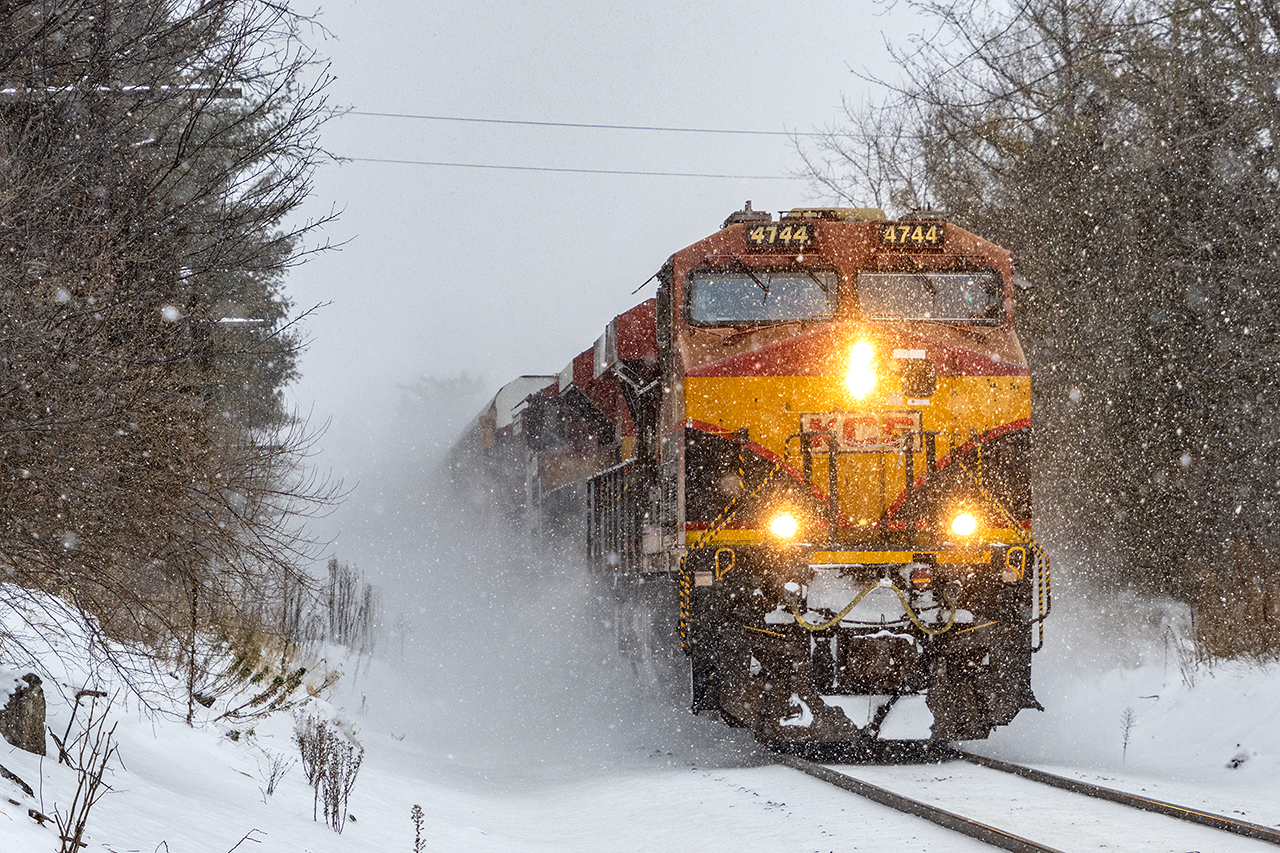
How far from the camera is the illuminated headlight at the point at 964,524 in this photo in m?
8.56

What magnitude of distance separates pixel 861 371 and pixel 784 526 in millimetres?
1266

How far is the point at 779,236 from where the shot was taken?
29.8 ft

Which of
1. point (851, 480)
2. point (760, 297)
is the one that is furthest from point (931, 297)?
point (851, 480)

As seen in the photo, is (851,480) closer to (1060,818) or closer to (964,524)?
(964,524)

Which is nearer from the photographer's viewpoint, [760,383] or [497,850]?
[497,850]

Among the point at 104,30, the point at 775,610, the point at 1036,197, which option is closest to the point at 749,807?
the point at 775,610

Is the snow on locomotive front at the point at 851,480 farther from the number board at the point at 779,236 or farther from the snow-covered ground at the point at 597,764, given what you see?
the snow-covered ground at the point at 597,764

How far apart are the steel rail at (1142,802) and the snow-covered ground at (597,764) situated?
345 mm

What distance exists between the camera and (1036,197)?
18.3 m

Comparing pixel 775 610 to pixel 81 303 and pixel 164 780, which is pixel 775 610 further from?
pixel 81 303

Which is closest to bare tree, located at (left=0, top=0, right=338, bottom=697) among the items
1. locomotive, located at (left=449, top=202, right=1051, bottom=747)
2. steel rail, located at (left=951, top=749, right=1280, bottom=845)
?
locomotive, located at (left=449, top=202, right=1051, bottom=747)

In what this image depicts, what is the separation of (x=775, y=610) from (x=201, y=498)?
3.96m

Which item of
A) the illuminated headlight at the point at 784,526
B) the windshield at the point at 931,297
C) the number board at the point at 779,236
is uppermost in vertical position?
the number board at the point at 779,236

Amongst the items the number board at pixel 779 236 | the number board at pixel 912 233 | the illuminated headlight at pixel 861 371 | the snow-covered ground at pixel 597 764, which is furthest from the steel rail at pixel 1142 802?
the number board at pixel 779 236
